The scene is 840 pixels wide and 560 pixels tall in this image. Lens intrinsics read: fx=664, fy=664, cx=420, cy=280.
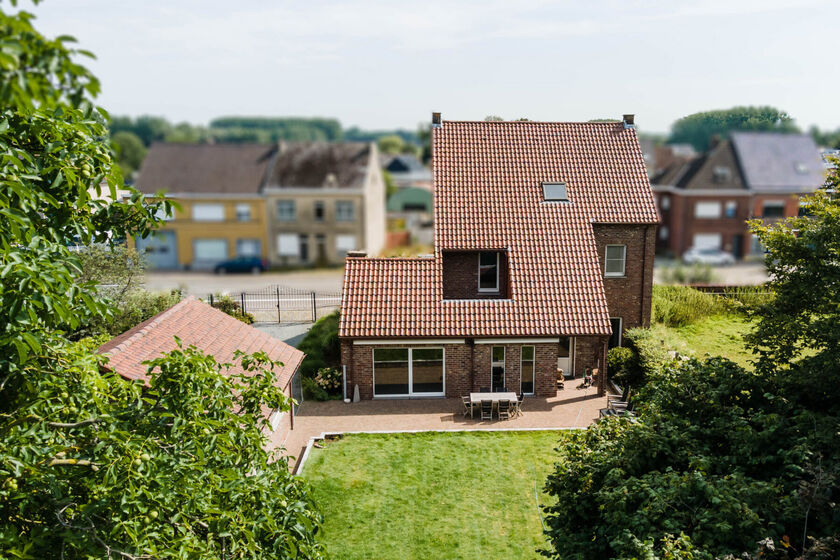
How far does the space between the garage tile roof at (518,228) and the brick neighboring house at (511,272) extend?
0.04 m

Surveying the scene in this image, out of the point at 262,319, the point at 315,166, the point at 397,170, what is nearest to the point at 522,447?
the point at 262,319

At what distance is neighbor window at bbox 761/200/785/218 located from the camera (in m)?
46.2

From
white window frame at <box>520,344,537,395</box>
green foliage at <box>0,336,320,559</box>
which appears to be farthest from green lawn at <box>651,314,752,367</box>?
green foliage at <box>0,336,320,559</box>

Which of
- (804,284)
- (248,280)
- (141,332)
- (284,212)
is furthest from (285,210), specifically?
(804,284)

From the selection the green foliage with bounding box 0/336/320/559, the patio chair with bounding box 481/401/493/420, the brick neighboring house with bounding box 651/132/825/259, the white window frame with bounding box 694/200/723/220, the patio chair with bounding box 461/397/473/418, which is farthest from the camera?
the white window frame with bounding box 694/200/723/220

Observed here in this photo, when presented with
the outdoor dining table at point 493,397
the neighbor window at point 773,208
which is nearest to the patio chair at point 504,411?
the outdoor dining table at point 493,397

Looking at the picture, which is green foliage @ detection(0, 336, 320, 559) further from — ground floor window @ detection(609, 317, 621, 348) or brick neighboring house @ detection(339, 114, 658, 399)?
ground floor window @ detection(609, 317, 621, 348)

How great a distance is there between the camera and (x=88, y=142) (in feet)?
23.1

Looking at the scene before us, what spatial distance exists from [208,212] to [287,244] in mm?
5634

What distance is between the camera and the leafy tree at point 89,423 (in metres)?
5.85

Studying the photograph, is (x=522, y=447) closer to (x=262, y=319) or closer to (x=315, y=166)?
(x=262, y=319)

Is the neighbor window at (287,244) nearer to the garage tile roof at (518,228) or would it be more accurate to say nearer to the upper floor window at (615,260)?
the garage tile roof at (518,228)

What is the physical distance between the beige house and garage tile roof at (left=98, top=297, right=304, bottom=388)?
27411 millimetres

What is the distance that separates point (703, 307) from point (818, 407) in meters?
16.7
